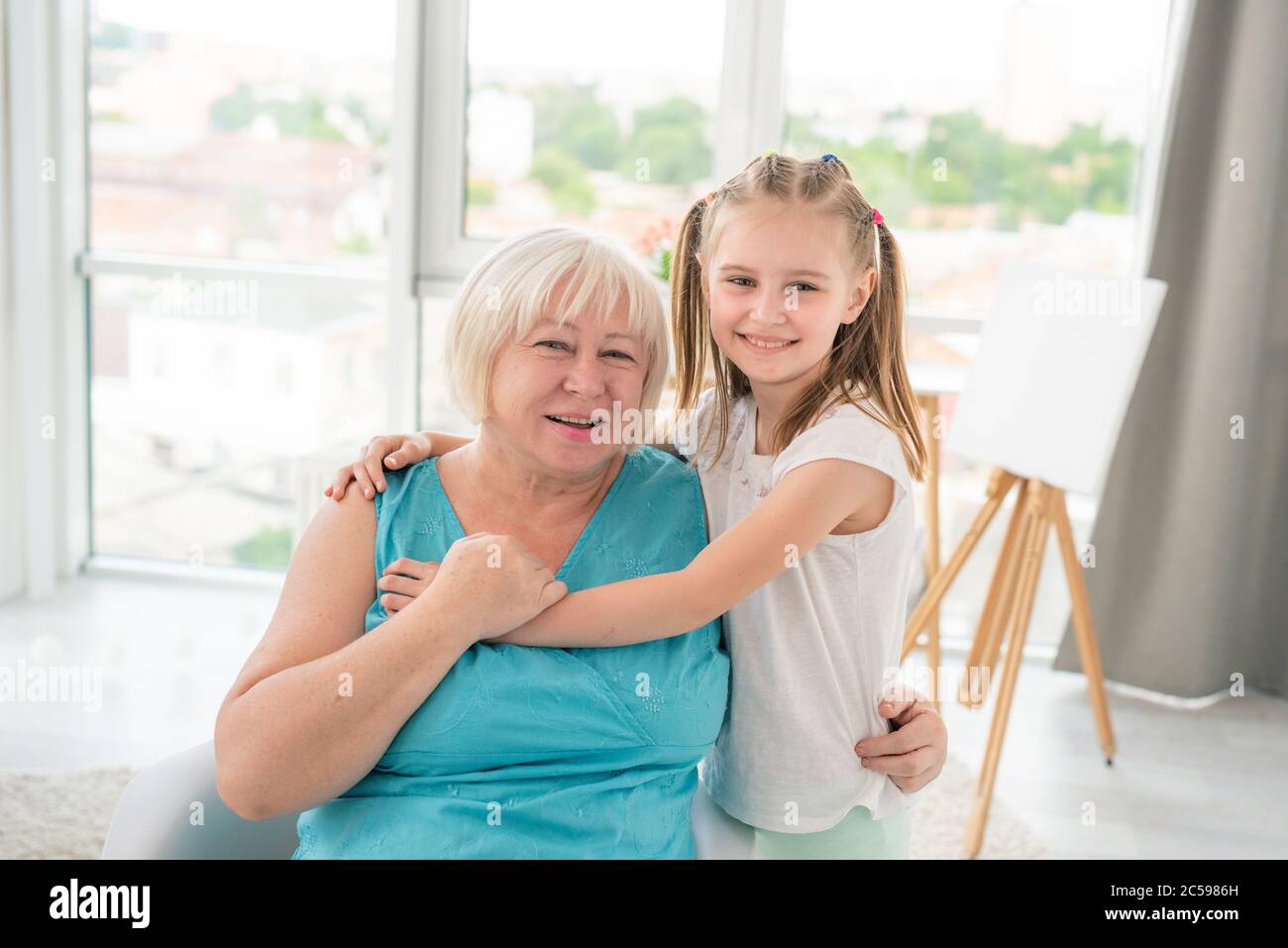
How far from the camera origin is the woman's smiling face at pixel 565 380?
1.41 metres

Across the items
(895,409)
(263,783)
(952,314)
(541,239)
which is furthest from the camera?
(952,314)

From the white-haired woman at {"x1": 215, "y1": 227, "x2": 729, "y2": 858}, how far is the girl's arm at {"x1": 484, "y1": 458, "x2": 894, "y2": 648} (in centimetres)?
3

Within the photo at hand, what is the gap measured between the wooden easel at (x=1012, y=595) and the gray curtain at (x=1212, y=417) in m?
0.62

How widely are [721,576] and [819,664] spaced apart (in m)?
0.19

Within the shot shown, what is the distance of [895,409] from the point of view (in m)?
1.53

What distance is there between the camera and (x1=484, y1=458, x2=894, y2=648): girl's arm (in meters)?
1.32

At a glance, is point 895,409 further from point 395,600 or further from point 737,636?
point 395,600

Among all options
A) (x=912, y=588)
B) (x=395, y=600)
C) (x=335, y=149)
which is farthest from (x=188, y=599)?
(x=395, y=600)

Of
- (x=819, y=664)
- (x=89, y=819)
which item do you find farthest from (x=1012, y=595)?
(x=89, y=819)

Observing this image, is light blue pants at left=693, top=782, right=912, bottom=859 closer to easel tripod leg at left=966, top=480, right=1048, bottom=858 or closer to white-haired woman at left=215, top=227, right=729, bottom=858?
white-haired woman at left=215, top=227, right=729, bottom=858

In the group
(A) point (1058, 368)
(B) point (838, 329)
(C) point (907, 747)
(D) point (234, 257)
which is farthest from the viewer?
(D) point (234, 257)

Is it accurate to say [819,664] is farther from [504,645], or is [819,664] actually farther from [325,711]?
[325,711]

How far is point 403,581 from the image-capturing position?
52.6 inches

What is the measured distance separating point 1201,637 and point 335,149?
10.3 feet
